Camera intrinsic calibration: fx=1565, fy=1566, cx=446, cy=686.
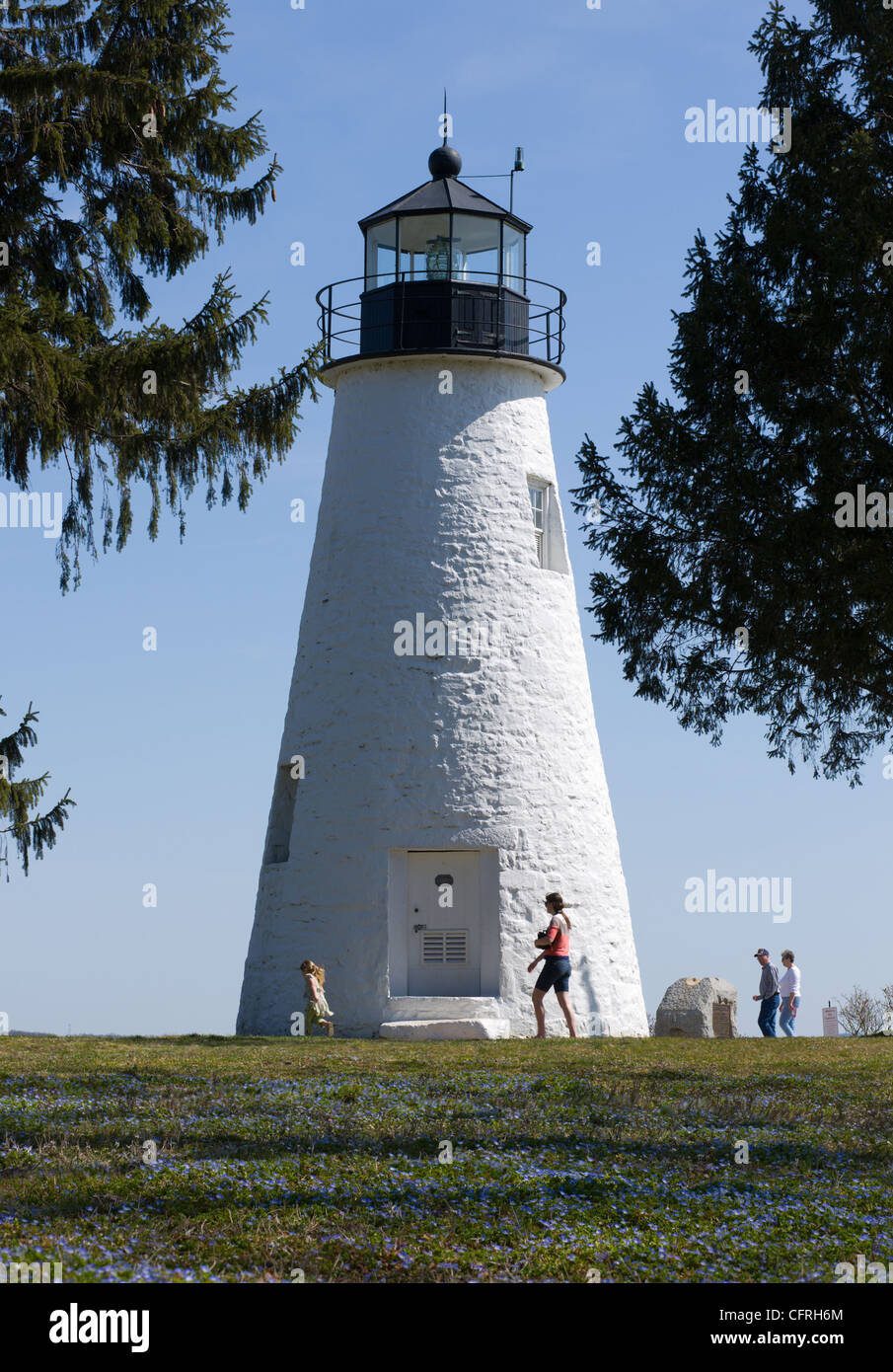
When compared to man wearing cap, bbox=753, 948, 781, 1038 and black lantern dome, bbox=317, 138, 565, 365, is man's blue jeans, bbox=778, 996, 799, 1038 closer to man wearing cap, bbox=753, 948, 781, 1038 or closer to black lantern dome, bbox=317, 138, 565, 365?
man wearing cap, bbox=753, 948, 781, 1038

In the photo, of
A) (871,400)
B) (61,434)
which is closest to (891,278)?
(871,400)

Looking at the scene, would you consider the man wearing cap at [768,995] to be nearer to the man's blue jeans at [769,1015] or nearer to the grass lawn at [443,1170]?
the man's blue jeans at [769,1015]

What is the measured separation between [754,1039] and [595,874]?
135 inches

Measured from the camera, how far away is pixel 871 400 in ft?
45.6

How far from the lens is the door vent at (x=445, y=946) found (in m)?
23.0

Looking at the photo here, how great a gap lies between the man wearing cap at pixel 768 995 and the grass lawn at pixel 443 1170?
915 centimetres

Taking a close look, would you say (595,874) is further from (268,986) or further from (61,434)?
(61,434)

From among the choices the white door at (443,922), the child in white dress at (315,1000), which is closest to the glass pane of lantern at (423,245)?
the white door at (443,922)

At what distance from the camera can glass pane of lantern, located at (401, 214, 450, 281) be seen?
2475cm

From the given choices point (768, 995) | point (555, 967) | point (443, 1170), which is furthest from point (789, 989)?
point (443, 1170)

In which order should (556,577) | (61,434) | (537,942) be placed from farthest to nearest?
(556,577), (537,942), (61,434)

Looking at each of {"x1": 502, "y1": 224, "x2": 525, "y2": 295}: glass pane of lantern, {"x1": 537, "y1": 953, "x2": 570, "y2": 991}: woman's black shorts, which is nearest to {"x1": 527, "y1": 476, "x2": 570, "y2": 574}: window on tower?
{"x1": 502, "y1": 224, "x2": 525, "y2": 295}: glass pane of lantern

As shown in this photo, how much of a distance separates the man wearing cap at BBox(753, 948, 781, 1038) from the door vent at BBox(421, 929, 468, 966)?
19.0 ft

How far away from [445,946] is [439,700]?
3.61 m
